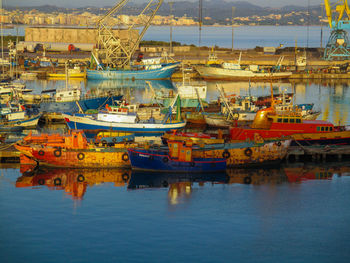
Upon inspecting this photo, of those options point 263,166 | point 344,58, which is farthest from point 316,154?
point 344,58

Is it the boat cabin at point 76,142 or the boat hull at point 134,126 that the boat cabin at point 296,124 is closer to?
the boat hull at point 134,126

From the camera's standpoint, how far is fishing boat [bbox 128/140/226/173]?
1046 inches

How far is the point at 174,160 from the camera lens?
26594mm

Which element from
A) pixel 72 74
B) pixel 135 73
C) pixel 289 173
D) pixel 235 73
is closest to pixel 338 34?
pixel 235 73

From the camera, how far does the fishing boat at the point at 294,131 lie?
1201 inches

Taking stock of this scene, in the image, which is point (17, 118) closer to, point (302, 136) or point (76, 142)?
point (76, 142)

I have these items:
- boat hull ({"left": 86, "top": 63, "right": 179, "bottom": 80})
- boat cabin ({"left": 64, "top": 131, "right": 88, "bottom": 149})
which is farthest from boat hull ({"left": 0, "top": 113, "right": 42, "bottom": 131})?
boat hull ({"left": 86, "top": 63, "right": 179, "bottom": 80})

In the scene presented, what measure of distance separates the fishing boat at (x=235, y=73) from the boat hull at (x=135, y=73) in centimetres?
422

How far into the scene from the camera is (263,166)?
28.5 m

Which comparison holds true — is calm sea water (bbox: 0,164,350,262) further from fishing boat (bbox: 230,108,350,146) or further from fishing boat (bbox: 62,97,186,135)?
fishing boat (bbox: 62,97,186,135)

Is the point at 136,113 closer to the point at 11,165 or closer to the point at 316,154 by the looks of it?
the point at 11,165

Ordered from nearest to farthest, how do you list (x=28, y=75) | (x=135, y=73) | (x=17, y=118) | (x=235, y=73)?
1. (x=17, y=118)
2. (x=28, y=75)
3. (x=235, y=73)
4. (x=135, y=73)

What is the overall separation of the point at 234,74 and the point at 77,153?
44.0 meters

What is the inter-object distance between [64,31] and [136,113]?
217 feet
